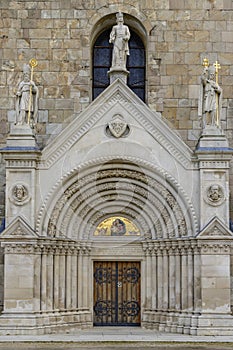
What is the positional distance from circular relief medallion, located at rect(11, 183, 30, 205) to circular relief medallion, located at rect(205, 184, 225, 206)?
4130mm

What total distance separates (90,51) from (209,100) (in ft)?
12.8

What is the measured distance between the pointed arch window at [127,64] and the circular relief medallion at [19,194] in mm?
4149

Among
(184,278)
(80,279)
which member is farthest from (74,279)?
(184,278)

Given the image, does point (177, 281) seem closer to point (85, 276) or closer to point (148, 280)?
point (148, 280)

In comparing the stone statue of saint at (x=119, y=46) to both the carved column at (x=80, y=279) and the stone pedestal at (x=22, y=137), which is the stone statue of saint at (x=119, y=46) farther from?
the carved column at (x=80, y=279)

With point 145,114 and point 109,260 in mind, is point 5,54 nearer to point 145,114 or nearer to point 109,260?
point 145,114

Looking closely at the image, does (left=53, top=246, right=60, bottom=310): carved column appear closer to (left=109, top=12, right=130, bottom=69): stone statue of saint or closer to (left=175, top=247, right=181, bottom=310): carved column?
(left=175, top=247, right=181, bottom=310): carved column

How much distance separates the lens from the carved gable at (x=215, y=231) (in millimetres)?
16516

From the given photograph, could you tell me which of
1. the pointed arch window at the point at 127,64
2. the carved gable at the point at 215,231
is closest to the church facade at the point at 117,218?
the carved gable at the point at 215,231

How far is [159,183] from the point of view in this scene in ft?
56.5

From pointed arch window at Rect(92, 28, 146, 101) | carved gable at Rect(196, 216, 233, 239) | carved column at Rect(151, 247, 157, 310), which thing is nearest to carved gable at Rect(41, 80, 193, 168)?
carved gable at Rect(196, 216, 233, 239)

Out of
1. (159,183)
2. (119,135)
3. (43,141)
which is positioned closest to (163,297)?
(159,183)

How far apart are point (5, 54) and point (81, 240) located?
17.8ft

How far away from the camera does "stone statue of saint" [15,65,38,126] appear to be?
56.4 ft
